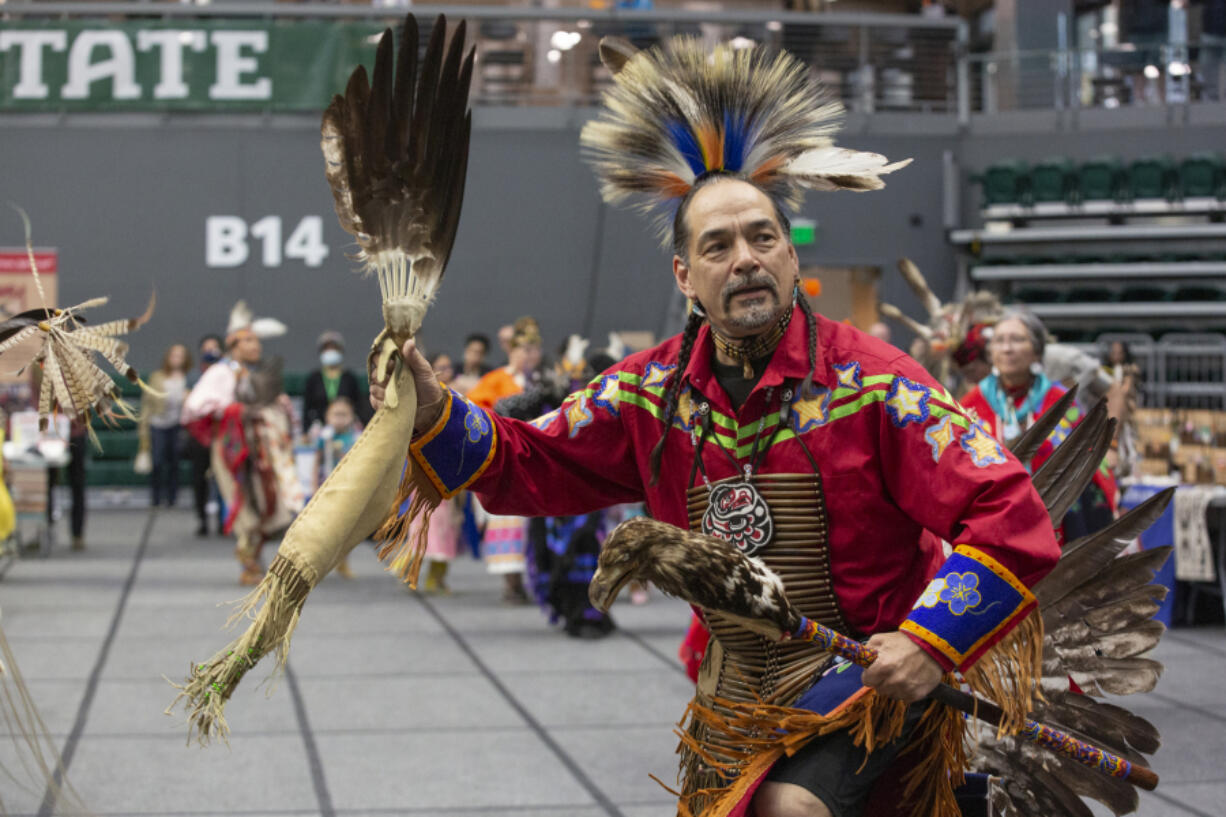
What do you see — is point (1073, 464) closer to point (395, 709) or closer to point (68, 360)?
point (68, 360)

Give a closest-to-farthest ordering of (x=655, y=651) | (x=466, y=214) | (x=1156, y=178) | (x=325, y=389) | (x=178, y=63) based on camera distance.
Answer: (x=655, y=651) → (x=325, y=389) → (x=178, y=63) → (x=466, y=214) → (x=1156, y=178)

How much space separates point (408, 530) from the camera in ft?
11.0

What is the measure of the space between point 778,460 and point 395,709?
428cm

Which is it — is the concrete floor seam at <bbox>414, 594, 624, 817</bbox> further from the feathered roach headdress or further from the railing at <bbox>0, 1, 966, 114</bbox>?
the railing at <bbox>0, 1, 966, 114</bbox>

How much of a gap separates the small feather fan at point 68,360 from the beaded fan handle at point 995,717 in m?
1.60

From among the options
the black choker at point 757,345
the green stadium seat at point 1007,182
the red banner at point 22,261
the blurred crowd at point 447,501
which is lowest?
the blurred crowd at point 447,501

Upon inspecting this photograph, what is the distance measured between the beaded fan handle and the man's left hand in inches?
1.8

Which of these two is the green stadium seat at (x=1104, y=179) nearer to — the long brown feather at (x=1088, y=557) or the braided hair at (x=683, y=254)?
the long brown feather at (x=1088, y=557)

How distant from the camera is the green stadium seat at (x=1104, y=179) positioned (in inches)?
741

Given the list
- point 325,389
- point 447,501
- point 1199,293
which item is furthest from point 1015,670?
point 1199,293

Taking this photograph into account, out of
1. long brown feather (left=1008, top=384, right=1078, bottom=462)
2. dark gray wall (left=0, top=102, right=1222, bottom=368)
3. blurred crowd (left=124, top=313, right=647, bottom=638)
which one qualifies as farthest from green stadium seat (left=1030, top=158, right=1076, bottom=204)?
long brown feather (left=1008, top=384, right=1078, bottom=462)

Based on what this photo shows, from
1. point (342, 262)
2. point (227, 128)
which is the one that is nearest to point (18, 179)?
point (227, 128)

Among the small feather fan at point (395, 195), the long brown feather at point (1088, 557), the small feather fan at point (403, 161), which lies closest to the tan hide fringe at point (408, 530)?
the small feather fan at point (395, 195)

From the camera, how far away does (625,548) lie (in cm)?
274
